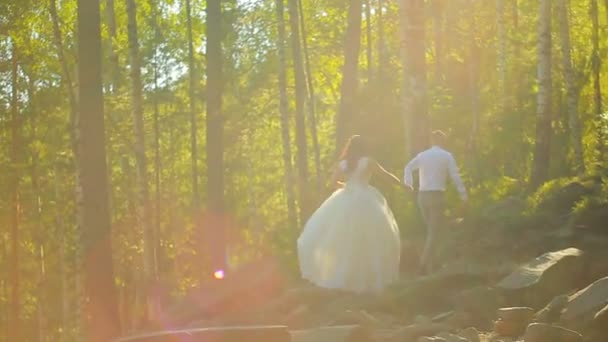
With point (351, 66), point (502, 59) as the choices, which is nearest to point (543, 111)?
point (351, 66)

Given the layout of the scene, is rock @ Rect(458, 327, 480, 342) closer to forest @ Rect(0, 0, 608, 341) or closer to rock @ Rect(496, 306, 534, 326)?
rock @ Rect(496, 306, 534, 326)

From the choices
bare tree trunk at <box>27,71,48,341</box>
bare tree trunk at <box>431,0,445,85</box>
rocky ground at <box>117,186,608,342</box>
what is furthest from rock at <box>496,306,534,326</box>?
bare tree trunk at <box>27,71,48,341</box>

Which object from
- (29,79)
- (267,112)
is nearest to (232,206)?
(267,112)

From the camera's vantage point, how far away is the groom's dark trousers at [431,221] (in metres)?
17.9

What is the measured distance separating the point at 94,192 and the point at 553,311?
7936 millimetres

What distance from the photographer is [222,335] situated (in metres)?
8.12

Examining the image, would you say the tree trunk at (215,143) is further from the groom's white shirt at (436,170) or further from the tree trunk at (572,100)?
the groom's white shirt at (436,170)

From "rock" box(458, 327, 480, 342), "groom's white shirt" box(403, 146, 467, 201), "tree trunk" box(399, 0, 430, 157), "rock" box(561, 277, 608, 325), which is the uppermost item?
"tree trunk" box(399, 0, 430, 157)

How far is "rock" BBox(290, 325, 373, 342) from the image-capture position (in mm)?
10922

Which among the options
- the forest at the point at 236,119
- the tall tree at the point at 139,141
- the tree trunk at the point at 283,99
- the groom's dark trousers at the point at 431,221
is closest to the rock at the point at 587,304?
the forest at the point at 236,119

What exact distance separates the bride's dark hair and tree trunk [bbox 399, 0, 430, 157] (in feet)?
20.2

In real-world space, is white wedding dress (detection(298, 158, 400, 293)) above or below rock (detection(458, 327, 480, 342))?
above

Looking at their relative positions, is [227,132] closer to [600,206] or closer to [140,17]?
[140,17]

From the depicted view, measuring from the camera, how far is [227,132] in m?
49.0
